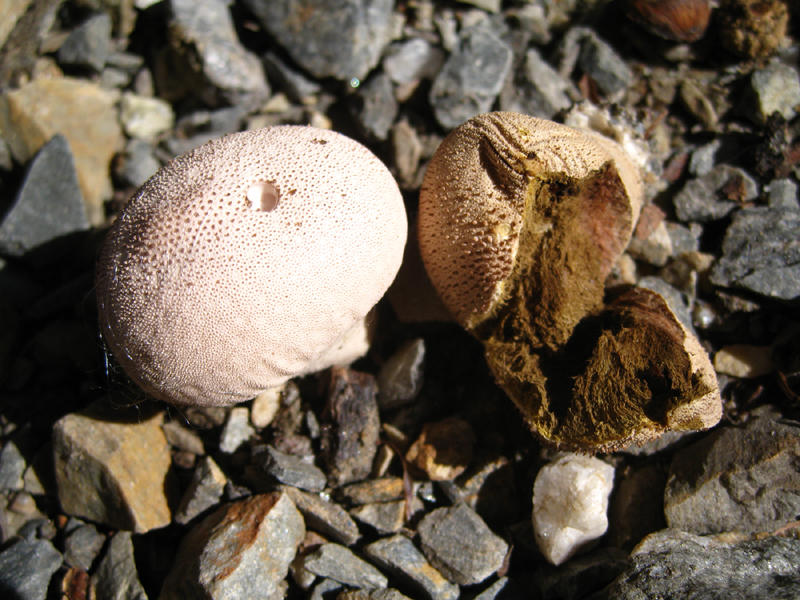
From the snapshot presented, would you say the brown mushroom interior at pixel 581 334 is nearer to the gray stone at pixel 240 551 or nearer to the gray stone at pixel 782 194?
the gray stone at pixel 782 194

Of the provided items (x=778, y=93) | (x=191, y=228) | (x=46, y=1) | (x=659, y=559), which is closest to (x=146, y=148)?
(x=46, y=1)

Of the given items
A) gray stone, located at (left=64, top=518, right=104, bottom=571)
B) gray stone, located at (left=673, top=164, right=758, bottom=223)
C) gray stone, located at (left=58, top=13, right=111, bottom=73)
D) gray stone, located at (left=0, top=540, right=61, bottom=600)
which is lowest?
gray stone, located at (left=64, top=518, right=104, bottom=571)

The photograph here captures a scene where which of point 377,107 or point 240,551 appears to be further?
point 377,107

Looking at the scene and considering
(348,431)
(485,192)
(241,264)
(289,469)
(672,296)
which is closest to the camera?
(241,264)

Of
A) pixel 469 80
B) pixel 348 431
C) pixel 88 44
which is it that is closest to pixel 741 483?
pixel 348 431

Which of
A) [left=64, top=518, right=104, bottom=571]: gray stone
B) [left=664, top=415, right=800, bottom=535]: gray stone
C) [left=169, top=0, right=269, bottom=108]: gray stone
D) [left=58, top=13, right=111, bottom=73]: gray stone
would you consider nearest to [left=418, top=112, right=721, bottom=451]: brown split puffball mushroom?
[left=664, top=415, right=800, bottom=535]: gray stone

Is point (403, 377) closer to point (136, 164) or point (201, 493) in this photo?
point (201, 493)

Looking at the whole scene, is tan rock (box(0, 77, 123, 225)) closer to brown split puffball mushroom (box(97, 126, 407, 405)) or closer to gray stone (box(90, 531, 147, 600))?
brown split puffball mushroom (box(97, 126, 407, 405))
